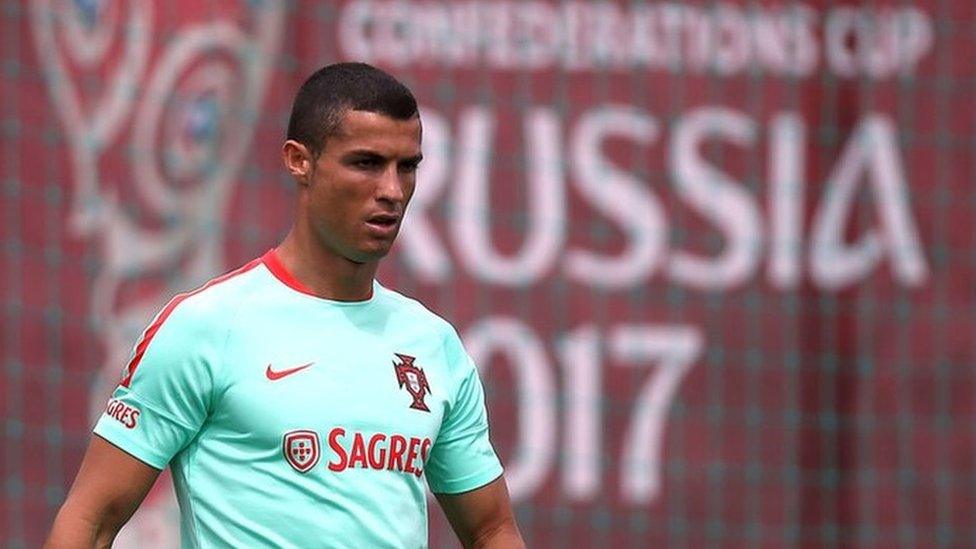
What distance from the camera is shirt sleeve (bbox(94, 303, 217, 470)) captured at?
3.47m

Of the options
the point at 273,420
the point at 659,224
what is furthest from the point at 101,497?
the point at 659,224

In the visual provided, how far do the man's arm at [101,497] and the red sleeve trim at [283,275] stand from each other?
0.40 meters

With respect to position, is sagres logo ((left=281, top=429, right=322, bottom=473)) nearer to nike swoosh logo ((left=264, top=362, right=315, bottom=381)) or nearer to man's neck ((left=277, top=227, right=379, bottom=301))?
nike swoosh logo ((left=264, top=362, right=315, bottom=381))

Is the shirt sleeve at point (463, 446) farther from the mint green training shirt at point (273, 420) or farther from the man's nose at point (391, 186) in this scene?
the man's nose at point (391, 186)

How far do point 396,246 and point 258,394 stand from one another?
166 inches

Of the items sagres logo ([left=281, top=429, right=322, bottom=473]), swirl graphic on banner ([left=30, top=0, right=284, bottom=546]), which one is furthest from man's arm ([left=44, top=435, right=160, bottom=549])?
swirl graphic on banner ([left=30, top=0, right=284, bottom=546])

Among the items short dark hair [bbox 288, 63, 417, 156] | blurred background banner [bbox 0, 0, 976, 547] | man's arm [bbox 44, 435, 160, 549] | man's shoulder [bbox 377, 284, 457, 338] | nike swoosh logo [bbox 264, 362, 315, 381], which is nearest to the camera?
man's arm [bbox 44, 435, 160, 549]

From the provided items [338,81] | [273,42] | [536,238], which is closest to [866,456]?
[536,238]

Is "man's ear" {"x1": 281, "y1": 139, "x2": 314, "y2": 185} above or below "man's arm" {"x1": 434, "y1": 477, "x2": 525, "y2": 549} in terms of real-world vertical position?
above

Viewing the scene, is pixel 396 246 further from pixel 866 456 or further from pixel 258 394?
pixel 258 394

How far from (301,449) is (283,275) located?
325 millimetres

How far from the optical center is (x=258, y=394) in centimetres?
349

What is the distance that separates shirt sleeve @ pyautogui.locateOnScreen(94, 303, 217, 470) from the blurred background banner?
12.9 feet

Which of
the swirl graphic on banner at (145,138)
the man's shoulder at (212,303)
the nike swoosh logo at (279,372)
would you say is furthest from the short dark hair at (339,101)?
the swirl graphic on banner at (145,138)
